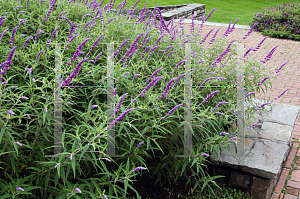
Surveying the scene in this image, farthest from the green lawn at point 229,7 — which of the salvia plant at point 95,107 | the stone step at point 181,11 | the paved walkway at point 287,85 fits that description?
the salvia plant at point 95,107

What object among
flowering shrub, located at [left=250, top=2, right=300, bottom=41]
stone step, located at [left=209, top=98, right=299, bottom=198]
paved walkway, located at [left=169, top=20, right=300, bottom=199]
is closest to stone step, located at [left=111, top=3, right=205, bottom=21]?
paved walkway, located at [left=169, top=20, right=300, bottom=199]

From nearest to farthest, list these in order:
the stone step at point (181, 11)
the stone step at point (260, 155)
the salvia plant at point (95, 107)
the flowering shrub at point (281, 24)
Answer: the salvia plant at point (95, 107) < the stone step at point (260, 155) < the flowering shrub at point (281, 24) < the stone step at point (181, 11)

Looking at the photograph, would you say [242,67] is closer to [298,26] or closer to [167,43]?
[167,43]

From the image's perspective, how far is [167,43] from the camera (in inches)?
160

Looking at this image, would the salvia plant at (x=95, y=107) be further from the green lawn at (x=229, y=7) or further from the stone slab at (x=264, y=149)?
the green lawn at (x=229, y=7)

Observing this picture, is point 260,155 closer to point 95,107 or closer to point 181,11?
point 95,107

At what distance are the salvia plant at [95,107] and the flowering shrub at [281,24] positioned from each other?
835 cm

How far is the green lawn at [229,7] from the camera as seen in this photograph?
49.9ft

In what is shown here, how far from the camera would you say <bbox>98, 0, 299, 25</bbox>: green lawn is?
1522 centimetres

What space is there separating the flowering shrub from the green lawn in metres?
1.13

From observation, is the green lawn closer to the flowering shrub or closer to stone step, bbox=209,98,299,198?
the flowering shrub

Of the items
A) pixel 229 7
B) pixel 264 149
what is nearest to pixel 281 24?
pixel 229 7

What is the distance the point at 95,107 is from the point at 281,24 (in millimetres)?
12043

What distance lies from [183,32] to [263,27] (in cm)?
938
